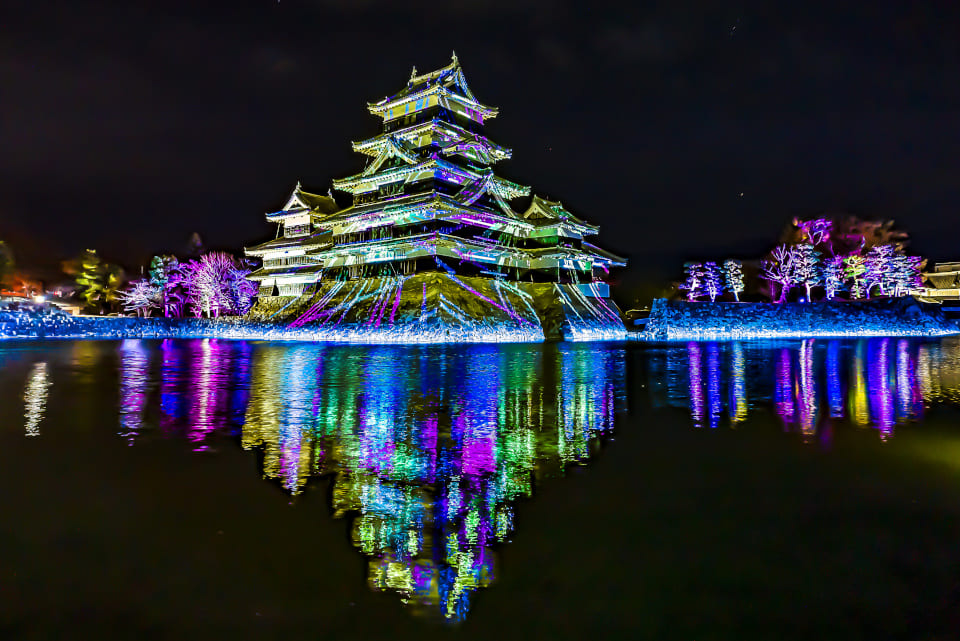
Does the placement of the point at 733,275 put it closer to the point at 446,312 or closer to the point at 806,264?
the point at 806,264

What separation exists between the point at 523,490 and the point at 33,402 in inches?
428

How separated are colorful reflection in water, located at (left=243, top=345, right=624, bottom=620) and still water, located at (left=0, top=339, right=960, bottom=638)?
1.4 inches

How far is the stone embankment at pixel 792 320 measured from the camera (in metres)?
40.6

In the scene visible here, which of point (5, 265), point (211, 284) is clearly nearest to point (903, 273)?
point (211, 284)

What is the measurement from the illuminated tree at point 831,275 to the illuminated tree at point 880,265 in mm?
2045

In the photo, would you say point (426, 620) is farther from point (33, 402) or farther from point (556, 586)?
point (33, 402)

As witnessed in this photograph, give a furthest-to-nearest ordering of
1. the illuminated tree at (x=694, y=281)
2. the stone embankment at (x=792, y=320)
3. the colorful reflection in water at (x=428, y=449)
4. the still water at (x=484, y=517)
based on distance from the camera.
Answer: the illuminated tree at (x=694, y=281), the stone embankment at (x=792, y=320), the colorful reflection in water at (x=428, y=449), the still water at (x=484, y=517)

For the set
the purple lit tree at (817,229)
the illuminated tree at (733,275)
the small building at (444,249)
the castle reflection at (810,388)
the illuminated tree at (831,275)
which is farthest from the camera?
the illuminated tree at (733,275)

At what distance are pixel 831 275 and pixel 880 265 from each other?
5.35 m

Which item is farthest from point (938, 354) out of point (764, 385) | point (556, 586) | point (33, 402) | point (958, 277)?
point (958, 277)

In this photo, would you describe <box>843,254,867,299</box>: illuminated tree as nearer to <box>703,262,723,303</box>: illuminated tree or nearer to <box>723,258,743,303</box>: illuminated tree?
<box>723,258,743,303</box>: illuminated tree

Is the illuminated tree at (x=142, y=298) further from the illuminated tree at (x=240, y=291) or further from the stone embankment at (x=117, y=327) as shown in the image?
the stone embankment at (x=117, y=327)

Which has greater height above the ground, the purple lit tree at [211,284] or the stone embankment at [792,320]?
the purple lit tree at [211,284]

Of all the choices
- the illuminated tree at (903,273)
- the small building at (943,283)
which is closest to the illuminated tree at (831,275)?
the illuminated tree at (903,273)
